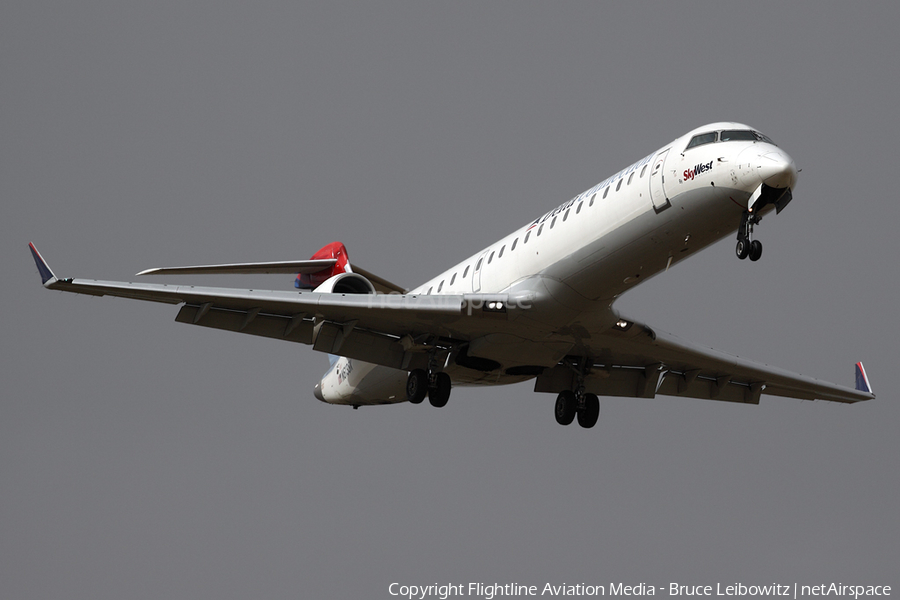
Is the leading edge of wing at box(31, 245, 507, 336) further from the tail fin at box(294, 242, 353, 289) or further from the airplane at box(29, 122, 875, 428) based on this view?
the tail fin at box(294, 242, 353, 289)

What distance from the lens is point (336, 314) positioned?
2309cm

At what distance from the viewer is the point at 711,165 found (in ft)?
64.4

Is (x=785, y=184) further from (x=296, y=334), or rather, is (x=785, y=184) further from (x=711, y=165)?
(x=296, y=334)

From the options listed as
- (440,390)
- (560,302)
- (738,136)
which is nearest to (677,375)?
(440,390)

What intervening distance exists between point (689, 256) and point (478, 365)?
577 centimetres

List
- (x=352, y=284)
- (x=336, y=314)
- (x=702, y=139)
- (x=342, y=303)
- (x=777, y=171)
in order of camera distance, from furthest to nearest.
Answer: (x=352, y=284), (x=336, y=314), (x=342, y=303), (x=702, y=139), (x=777, y=171)

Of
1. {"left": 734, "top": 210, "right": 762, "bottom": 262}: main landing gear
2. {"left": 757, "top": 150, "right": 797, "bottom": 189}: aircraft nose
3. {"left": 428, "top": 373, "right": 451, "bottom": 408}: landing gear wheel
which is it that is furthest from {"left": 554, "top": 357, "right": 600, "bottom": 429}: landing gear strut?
{"left": 757, "top": 150, "right": 797, "bottom": 189}: aircraft nose

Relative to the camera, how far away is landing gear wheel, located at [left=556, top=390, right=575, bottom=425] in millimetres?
26172

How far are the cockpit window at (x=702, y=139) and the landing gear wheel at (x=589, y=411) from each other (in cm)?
791

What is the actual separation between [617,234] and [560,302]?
2.01 metres

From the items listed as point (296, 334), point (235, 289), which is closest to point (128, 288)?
point (235, 289)

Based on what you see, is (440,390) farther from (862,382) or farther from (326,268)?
(862,382)

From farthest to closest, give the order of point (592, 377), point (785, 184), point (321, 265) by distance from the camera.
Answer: point (321, 265) → point (592, 377) → point (785, 184)

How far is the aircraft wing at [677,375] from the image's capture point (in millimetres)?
24812
